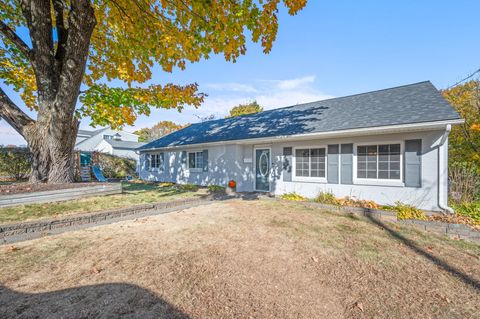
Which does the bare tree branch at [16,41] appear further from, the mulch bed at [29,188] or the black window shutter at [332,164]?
the black window shutter at [332,164]

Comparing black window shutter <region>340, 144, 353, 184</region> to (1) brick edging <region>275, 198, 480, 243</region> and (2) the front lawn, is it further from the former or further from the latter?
(2) the front lawn

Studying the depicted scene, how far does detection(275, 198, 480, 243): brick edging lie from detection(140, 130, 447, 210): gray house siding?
1271mm

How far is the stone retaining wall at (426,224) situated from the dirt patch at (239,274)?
512 millimetres

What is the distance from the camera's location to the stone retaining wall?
5.02 m

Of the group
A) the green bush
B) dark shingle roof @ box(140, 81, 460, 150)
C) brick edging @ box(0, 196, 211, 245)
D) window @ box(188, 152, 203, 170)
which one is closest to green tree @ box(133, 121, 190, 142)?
window @ box(188, 152, 203, 170)

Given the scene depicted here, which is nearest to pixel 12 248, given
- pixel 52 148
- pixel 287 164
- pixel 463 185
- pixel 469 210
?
pixel 52 148

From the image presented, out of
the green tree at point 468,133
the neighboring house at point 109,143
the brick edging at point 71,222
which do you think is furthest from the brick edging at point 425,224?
the neighboring house at point 109,143

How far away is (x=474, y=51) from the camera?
33.9 ft

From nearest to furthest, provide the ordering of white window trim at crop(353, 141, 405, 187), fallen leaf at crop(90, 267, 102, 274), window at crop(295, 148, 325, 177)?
fallen leaf at crop(90, 267, 102, 274)
white window trim at crop(353, 141, 405, 187)
window at crop(295, 148, 325, 177)

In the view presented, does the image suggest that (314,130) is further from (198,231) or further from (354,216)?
(198,231)

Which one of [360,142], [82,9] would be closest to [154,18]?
[82,9]

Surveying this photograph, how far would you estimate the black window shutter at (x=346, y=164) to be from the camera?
26.5 feet

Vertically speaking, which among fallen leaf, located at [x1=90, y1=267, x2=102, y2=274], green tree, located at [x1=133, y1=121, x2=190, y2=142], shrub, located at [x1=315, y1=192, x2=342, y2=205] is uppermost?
green tree, located at [x1=133, y1=121, x2=190, y2=142]

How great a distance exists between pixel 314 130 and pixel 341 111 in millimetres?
2255
